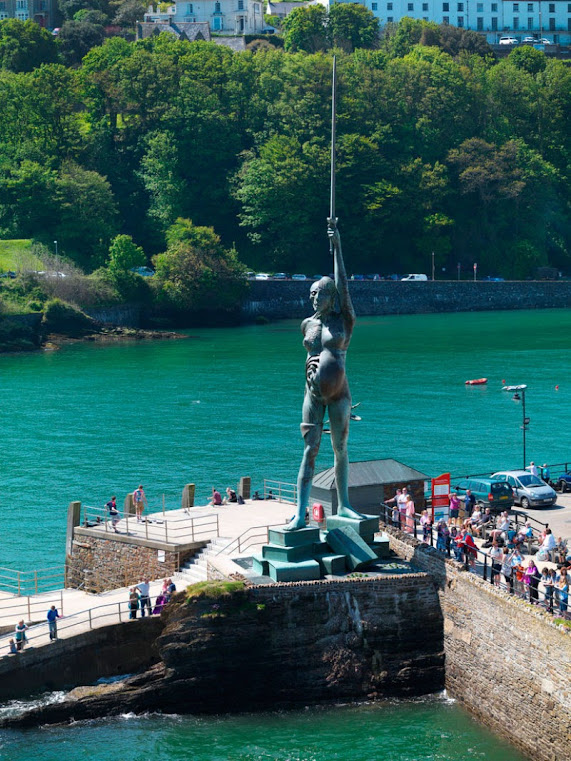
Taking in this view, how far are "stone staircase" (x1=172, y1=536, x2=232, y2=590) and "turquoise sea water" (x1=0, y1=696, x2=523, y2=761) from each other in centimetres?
438

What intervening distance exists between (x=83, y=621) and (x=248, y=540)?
5.39 metres

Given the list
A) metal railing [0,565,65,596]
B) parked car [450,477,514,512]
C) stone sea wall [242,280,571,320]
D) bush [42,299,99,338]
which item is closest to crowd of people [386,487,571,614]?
parked car [450,477,514,512]

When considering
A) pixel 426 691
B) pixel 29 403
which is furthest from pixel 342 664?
pixel 29 403

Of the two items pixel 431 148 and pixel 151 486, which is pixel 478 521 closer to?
pixel 151 486

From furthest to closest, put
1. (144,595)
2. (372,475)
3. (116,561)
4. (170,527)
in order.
→ (170,527) < (116,561) < (372,475) < (144,595)

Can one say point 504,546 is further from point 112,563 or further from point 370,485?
point 112,563

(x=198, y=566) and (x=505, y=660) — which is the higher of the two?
(x=198, y=566)

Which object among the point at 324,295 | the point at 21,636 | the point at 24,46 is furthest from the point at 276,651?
the point at 24,46

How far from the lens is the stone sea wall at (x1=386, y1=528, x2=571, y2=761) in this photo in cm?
2861

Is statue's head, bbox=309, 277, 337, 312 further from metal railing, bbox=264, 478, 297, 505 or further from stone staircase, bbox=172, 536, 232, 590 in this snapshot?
metal railing, bbox=264, 478, 297, 505

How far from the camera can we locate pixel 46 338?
126 meters

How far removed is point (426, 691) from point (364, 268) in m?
129

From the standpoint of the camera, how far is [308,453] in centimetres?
3316

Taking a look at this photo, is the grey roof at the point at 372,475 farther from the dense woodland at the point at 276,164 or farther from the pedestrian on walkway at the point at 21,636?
the dense woodland at the point at 276,164
